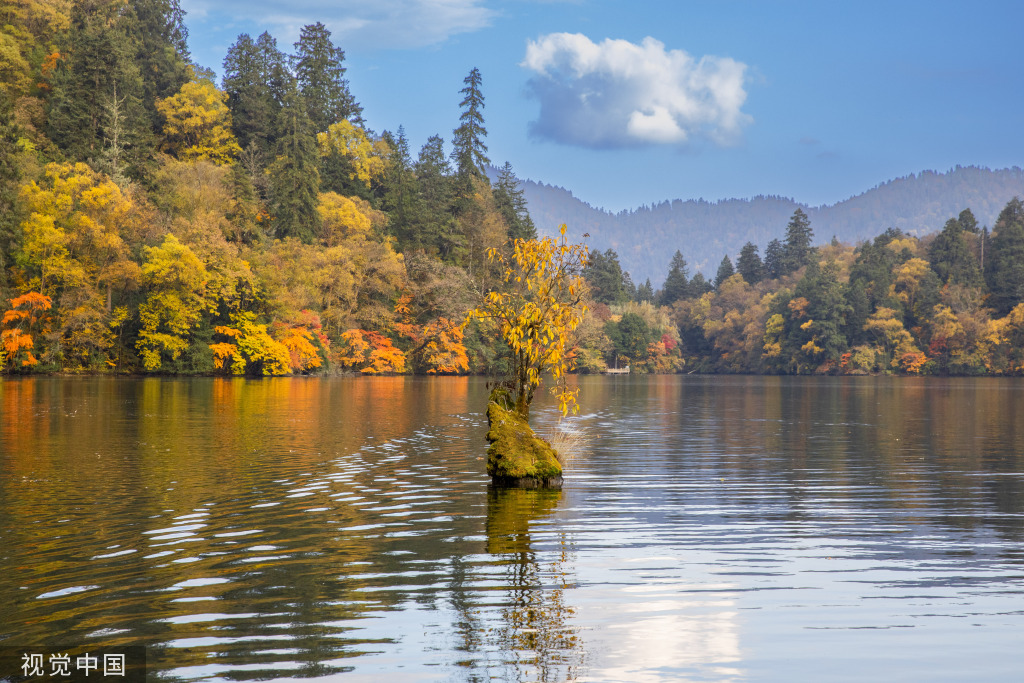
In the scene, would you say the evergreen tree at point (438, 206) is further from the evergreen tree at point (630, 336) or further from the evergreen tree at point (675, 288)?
the evergreen tree at point (675, 288)

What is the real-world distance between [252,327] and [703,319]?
10760 cm

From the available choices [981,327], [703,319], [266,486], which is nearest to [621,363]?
[703,319]

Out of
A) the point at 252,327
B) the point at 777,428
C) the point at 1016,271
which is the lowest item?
the point at 777,428

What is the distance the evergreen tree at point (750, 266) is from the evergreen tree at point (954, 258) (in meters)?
42.7

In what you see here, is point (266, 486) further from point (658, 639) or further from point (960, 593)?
point (960, 593)

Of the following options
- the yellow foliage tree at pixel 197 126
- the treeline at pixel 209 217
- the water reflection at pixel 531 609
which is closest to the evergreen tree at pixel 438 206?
the treeline at pixel 209 217

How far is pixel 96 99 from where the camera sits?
68.4 m

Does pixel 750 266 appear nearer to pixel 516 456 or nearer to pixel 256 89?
pixel 256 89

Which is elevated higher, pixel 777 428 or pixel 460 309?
pixel 460 309

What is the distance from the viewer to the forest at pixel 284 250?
190 feet

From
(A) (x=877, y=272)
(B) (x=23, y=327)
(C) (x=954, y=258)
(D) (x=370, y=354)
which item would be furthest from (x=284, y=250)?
(C) (x=954, y=258)

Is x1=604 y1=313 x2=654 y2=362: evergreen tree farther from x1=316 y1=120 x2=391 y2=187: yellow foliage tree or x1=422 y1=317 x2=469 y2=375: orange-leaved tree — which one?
x1=422 y1=317 x2=469 y2=375: orange-leaved tree

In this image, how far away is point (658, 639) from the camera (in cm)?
664

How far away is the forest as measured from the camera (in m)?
58.1
